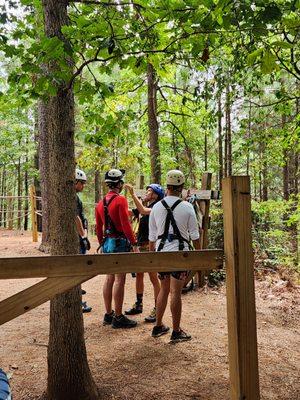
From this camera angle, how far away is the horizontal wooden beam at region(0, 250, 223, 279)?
6.91ft

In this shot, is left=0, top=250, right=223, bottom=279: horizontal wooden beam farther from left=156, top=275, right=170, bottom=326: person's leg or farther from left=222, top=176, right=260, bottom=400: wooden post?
left=156, top=275, right=170, bottom=326: person's leg

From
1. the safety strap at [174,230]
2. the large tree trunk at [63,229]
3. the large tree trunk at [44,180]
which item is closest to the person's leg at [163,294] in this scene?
the safety strap at [174,230]

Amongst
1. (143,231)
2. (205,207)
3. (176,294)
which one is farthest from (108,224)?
(205,207)

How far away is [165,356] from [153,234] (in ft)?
4.68

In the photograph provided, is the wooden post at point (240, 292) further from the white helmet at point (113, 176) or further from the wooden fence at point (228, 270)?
the white helmet at point (113, 176)

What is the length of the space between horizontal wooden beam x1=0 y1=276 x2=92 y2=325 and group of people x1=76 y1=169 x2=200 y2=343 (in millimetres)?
2480

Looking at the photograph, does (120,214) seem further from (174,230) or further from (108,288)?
(108,288)

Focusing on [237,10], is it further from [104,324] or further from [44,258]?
[104,324]

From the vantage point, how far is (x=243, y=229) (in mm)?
2254

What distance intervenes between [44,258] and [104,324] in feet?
12.1

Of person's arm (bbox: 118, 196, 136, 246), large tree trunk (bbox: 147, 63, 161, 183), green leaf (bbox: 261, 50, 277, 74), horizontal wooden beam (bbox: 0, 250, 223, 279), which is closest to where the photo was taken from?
horizontal wooden beam (bbox: 0, 250, 223, 279)

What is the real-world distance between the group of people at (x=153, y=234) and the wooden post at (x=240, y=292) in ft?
7.35

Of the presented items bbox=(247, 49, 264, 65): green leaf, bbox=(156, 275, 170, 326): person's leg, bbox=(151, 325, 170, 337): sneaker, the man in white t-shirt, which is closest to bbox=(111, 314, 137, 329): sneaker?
bbox=(151, 325, 170, 337): sneaker

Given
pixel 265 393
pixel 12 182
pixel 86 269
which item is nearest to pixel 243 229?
pixel 86 269
